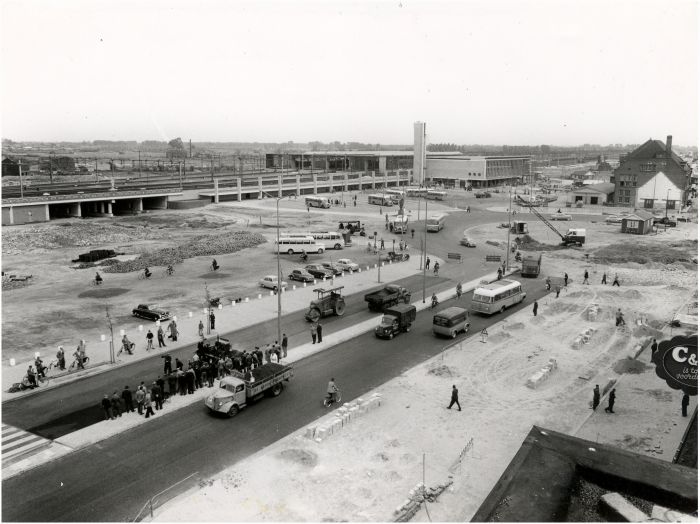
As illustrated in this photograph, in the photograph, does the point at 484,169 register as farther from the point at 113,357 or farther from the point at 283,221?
the point at 113,357

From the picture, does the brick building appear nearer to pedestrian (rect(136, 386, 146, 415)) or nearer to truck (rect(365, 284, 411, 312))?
truck (rect(365, 284, 411, 312))

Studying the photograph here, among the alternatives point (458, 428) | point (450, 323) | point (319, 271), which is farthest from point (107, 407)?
point (319, 271)

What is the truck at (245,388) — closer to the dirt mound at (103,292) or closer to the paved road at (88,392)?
the paved road at (88,392)

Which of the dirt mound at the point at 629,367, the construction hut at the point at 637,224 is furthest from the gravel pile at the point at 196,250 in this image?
the construction hut at the point at 637,224

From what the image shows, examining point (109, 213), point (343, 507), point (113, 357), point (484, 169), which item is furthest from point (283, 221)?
point (484, 169)

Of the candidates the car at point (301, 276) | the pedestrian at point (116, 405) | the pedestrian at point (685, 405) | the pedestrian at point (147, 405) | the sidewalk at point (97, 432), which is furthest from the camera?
the car at point (301, 276)

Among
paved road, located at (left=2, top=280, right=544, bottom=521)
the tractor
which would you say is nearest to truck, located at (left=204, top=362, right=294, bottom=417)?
paved road, located at (left=2, top=280, right=544, bottom=521)
